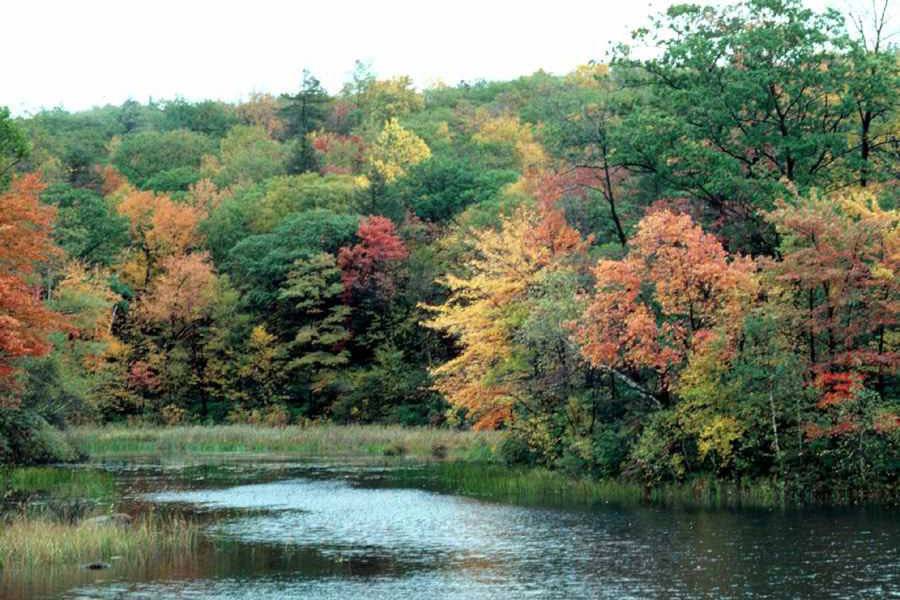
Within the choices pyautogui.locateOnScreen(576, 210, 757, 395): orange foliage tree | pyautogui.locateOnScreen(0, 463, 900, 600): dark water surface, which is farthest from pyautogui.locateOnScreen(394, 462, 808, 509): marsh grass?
pyautogui.locateOnScreen(576, 210, 757, 395): orange foliage tree

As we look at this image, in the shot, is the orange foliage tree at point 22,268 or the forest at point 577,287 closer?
the forest at point 577,287

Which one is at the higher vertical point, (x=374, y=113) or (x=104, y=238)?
(x=374, y=113)

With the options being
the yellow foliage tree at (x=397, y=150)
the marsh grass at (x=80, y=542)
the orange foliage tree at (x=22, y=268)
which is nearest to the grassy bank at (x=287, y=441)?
the orange foliage tree at (x=22, y=268)

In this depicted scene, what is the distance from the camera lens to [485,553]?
91.0 ft

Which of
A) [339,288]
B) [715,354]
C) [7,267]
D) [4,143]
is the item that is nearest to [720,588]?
[715,354]

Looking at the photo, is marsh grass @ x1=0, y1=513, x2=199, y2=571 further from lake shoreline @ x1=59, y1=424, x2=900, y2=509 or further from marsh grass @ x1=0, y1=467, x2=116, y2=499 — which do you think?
lake shoreline @ x1=59, y1=424, x2=900, y2=509

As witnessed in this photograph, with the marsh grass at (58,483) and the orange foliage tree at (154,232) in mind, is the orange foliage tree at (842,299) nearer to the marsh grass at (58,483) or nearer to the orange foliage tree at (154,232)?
the marsh grass at (58,483)

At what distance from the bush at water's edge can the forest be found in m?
0.09

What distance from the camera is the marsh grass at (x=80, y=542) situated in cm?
2577

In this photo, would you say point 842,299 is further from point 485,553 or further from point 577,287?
point 485,553

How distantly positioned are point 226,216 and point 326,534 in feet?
209

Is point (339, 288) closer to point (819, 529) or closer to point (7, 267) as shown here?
point (7, 267)

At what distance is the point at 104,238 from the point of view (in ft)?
278

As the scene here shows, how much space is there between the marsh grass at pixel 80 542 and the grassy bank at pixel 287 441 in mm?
26840
